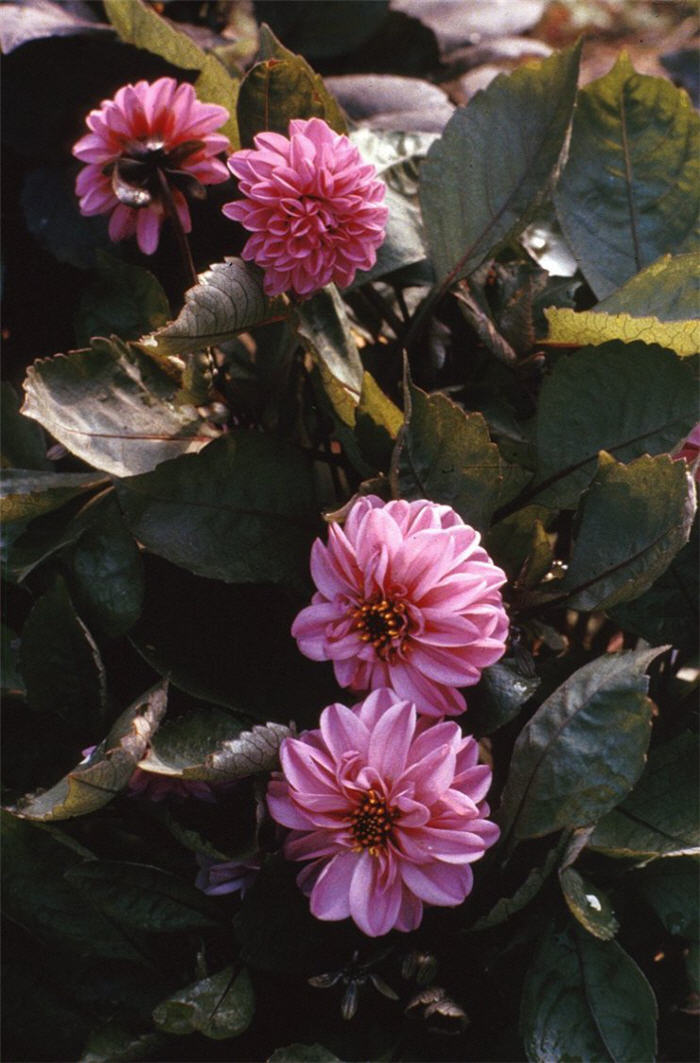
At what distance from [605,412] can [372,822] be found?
0.42 m

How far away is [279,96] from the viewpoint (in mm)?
1002

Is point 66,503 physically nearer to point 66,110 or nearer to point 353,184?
point 353,184

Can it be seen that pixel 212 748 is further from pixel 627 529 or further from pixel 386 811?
pixel 627 529

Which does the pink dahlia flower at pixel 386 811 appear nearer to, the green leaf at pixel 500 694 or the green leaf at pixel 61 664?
the green leaf at pixel 500 694

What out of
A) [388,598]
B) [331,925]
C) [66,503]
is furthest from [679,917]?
[66,503]

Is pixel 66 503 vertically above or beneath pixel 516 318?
beneath

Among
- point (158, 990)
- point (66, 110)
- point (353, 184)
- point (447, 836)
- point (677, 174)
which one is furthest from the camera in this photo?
point (66, 110)

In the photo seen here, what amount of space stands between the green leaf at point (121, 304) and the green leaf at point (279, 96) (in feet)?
0.57

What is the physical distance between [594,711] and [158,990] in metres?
0.47

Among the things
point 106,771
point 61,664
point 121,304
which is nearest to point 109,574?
point 61,664

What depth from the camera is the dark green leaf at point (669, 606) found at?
100cm

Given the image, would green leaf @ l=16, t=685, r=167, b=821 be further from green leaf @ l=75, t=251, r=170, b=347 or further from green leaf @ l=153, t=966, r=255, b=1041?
green leaf @ l=75, t=251, r=170, b=347

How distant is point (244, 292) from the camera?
899mm

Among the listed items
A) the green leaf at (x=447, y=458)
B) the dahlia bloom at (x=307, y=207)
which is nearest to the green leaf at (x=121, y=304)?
the dahlia bloom at (x=307, y=207)
